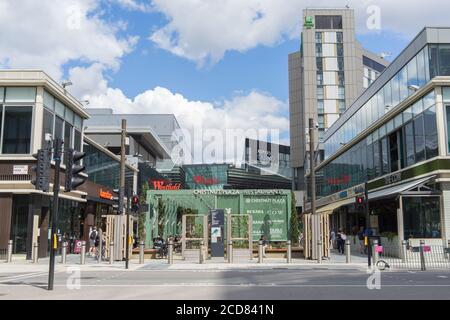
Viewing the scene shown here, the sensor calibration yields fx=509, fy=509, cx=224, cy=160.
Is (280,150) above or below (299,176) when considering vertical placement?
above

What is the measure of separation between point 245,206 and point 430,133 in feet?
37.5

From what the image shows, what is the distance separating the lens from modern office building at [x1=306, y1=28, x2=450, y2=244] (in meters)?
28.1

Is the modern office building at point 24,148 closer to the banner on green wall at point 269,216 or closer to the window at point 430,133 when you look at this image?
the banner on green wall at point 269,216

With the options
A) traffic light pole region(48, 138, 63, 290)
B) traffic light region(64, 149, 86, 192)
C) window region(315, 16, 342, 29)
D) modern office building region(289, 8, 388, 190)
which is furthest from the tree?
window region(315, 16, 342, 29)

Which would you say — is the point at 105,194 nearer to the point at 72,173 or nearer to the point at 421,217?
the point at 421,217

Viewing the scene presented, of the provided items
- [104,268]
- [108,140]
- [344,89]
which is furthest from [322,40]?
[104,268]

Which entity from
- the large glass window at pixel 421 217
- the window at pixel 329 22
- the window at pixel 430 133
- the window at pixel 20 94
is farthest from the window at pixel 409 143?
the window at pixel 329 22

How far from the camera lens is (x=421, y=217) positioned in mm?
28594

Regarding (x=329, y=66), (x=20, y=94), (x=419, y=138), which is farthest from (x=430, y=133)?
(x=329, y=66)

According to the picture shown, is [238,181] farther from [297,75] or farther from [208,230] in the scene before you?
[208,230]

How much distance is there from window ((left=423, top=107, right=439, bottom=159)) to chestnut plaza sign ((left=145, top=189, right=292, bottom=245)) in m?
8.35
